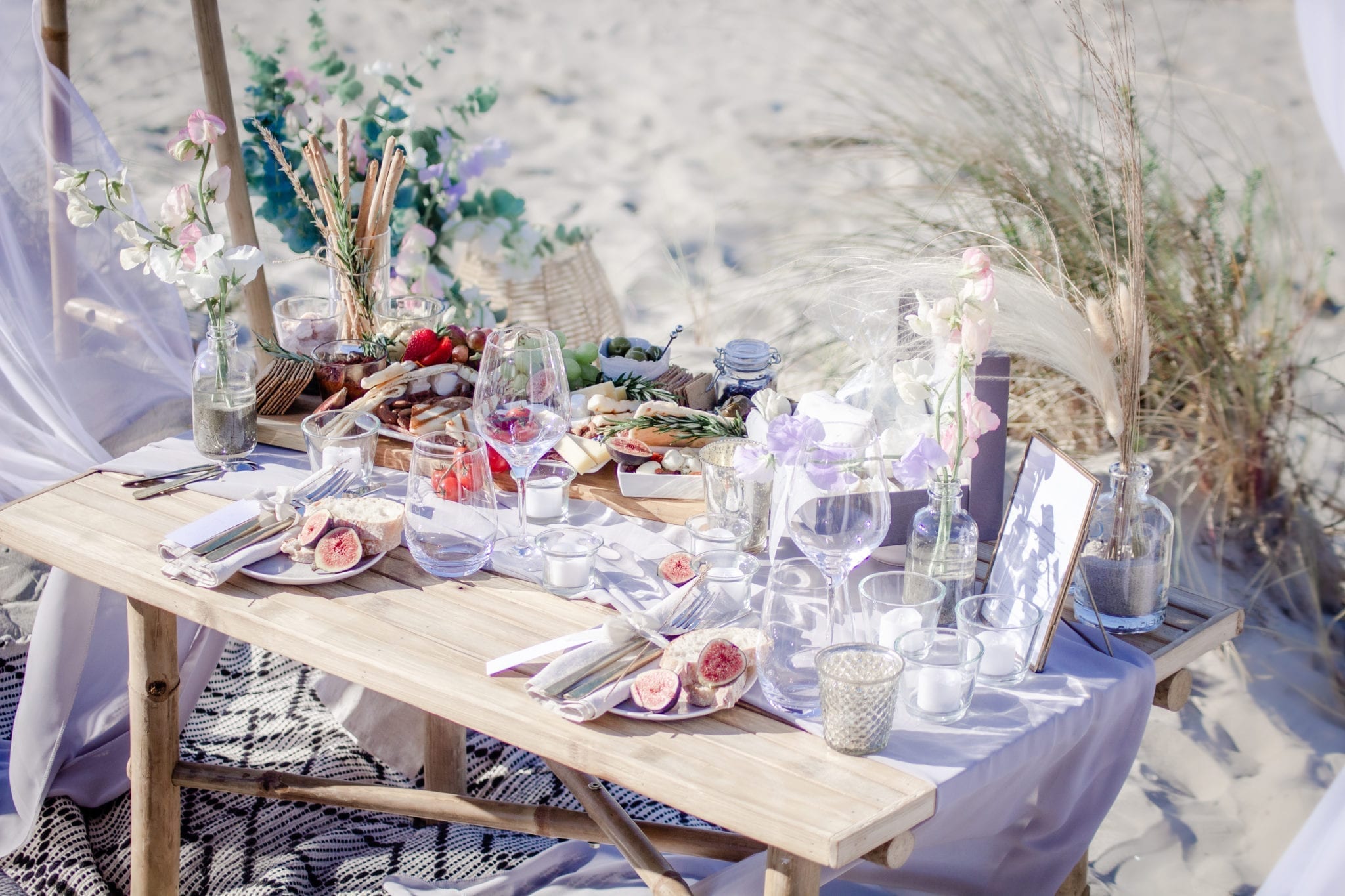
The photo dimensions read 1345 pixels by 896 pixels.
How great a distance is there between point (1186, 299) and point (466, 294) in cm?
204

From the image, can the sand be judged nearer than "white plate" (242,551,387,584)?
No

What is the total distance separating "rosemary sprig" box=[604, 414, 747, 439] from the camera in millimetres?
2029

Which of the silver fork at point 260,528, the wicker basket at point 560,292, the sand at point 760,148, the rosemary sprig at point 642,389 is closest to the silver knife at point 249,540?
the silver fork at point 260,528

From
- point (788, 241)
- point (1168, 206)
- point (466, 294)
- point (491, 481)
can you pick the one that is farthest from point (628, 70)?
point (491, 481)

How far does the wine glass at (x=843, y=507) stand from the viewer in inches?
59.1

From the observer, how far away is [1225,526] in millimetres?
3129

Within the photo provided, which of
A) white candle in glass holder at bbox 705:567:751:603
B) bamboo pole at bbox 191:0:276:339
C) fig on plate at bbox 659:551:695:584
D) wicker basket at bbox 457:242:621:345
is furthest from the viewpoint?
wicker basket at bbox 457:242:621:345

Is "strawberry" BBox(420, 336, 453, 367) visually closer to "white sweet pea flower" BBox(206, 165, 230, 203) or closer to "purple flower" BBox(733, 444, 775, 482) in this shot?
"white sweet pea flower" BBox(206, 165, 230, 203)

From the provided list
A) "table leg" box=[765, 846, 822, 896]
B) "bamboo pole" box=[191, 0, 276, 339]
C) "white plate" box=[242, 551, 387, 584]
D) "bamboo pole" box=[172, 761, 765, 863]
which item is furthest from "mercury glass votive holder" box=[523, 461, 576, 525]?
"bamboo pole" box=[191, 0, 276, 339]

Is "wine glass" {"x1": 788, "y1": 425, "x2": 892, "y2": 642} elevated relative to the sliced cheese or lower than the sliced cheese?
elevated

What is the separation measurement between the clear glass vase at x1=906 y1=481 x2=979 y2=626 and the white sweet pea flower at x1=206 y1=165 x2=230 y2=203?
1.17 meters

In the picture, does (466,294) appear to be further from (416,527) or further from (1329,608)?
(1329,608)

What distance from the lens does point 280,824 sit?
250 centimetres

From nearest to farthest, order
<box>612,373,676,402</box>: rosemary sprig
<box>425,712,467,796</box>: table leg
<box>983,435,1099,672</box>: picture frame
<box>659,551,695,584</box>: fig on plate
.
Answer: <box>983,435,1099,672</box>: picture frame
<box>659,551,695,584</box>: fig on plate
<box>612,373,676,402</box>: rosemary sprig
<box>425,712,467,796</box>: table leg
